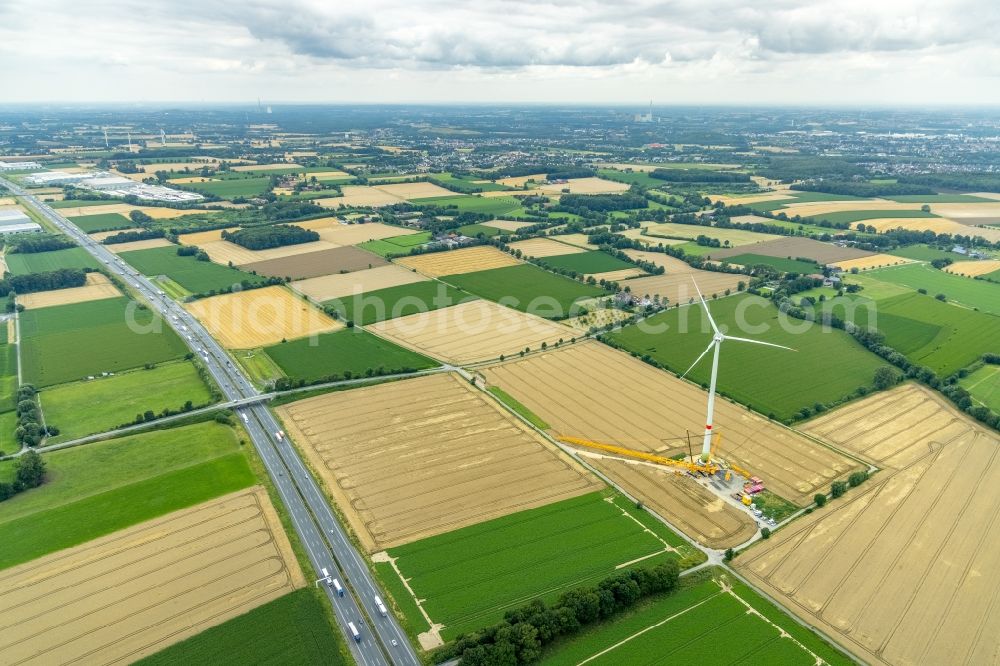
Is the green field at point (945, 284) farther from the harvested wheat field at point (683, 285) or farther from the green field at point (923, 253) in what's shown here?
the harvested wheat field at point (683, 285)

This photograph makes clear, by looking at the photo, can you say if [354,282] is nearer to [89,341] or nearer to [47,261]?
[89,341]

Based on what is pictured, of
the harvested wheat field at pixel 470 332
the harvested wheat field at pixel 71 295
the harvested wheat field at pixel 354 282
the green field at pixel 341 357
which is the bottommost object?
the green field at pixel 341 357

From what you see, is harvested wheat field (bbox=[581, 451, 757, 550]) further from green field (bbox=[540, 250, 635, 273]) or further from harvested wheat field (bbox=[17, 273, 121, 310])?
harvested wheat field (bbox=[17, 273, 121, 310])

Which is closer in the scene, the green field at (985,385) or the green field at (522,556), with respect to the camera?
the green field at (522,556)

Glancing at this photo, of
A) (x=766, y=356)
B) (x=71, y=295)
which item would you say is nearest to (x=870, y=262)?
(x=766, y=356)

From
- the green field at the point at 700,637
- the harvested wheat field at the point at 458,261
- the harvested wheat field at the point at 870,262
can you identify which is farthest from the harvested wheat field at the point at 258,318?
the harvested wheat field at the point at 870,262

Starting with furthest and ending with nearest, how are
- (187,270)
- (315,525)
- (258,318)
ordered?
(187,270), (258,318), (315,525)
